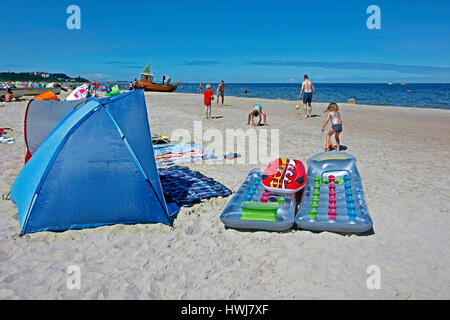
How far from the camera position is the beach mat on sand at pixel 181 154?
289 inches

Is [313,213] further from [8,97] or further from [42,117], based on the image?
[8,97]

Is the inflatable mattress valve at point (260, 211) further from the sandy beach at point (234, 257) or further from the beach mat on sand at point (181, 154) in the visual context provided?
the beach mat on sand at point (181, 154)

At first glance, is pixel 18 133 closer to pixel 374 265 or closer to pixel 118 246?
pixel 118 246

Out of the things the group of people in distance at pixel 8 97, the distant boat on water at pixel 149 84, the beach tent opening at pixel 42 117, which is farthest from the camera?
the distant boat on water at pixel 149 84

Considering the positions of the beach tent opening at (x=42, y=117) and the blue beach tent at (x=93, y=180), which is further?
the beach tent opening at (x=42, y=117)

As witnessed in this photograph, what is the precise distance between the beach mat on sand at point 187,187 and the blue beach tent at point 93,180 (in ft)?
2.31

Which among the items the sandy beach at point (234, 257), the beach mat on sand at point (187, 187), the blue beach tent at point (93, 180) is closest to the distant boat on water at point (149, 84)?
the beach mat on sand at point (187, 187)

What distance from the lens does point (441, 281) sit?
308 centimetres

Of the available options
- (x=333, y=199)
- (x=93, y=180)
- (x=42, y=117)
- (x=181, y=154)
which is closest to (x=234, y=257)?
(x=333, y=199)

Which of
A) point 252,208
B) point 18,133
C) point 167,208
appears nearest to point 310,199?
point 252,208

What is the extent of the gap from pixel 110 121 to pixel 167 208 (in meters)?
1.47

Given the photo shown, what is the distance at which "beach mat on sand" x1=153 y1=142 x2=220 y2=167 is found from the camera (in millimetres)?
7334

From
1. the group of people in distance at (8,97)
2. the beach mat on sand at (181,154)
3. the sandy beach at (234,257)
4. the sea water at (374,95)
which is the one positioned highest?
the sea water at (374,95)

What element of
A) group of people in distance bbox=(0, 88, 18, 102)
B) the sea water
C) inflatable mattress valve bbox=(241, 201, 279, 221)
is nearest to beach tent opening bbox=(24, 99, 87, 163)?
inflatable mattress valve bbox=(241, 201, 279, 221)
